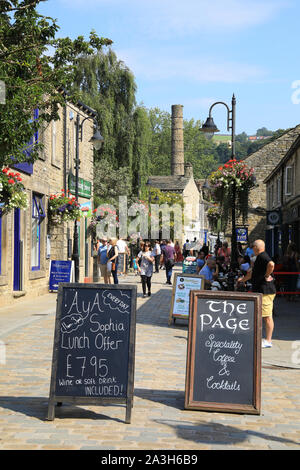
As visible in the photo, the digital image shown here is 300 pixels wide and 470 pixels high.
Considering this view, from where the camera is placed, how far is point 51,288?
64.0 ft

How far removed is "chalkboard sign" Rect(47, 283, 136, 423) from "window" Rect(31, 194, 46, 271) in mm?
13038

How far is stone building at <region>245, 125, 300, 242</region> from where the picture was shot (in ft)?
144

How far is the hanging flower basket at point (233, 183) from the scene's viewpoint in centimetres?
1825

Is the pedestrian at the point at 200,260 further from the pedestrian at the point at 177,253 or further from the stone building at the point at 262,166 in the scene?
the pedestrian at the point at 177,253

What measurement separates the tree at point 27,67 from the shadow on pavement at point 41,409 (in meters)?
4.00

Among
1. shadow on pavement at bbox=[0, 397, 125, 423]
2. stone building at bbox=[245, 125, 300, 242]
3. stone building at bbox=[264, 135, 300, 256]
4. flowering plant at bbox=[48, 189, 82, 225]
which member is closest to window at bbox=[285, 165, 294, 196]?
stone building at bbox=[264, 135, 300, 256]

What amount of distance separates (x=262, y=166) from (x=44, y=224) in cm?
2891

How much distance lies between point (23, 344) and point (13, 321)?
2.88 meters

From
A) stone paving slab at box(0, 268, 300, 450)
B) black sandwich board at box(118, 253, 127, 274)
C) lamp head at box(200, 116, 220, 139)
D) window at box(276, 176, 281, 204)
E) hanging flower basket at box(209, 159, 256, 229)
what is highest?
lamp head at box(200, 116, 220, 139)

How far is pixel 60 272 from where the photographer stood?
1908 centimetres

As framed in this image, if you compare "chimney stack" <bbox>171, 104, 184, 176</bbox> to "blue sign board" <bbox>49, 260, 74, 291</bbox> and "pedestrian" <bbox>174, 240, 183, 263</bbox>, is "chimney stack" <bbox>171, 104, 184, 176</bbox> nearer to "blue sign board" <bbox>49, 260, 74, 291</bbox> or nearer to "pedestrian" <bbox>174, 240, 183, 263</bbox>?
"pedestrian" <bbox>174, 240, 183, 263</bbox>

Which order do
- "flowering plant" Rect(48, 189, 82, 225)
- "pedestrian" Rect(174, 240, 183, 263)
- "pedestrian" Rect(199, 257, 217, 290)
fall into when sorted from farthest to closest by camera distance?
"pedestrian" Rect(174, 240, 183, 263) < "flowering plant" Rect(48, 189, 82, 225) < "pedestrian" Rect(199, 257, 217, 290)

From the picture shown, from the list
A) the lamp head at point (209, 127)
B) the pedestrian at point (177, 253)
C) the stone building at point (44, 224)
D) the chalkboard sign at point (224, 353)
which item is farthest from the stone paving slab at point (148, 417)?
the pedestrian at point (177, 253)

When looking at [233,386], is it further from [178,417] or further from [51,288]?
[51,288]
